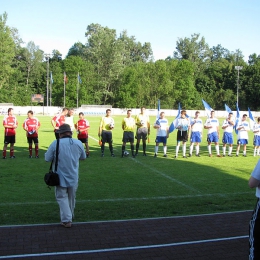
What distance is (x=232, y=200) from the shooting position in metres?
8.80

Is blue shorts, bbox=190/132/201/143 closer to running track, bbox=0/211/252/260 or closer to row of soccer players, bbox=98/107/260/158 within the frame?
row of soccer players, bbox=98/107/260/158

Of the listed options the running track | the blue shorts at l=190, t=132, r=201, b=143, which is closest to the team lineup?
the blue shorts at l=190, t=132, r=201, b=143

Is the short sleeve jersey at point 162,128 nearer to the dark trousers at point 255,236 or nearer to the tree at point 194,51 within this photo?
the dark trousers at point 255,236

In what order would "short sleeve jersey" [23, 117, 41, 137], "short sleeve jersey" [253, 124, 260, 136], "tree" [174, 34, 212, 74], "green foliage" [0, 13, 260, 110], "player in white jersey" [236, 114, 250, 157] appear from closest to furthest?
"short sleeve jersey" [23, 117, 41, 137]
"short sleeve jersey" [253, 124, 260, 136]
"player in white jersey" [236, 114, 250, 157]
"green foliage" [0, 13, 260, 110]
"tree" [174, 34, 212, 74]

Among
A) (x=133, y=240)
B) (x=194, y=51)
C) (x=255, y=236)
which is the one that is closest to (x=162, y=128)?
(x=133, y=240)

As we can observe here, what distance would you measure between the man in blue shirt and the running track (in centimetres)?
30

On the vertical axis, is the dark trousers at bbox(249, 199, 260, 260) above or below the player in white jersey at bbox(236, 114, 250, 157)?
below

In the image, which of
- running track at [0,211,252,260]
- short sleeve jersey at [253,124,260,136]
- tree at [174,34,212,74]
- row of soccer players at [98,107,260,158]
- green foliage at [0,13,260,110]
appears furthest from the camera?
tree at [174,34,212,74]

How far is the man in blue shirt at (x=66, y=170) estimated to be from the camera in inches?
260

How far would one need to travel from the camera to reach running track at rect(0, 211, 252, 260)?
541cm

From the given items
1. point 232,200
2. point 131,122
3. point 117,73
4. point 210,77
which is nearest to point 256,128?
point 131,122

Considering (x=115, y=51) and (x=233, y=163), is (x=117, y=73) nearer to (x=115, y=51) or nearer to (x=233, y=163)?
(x=115, y=51)

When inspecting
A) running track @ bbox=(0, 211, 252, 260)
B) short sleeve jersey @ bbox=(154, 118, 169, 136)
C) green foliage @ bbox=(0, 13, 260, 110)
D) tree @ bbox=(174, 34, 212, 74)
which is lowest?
running track @ bbox=(0, 211, 252, 260)

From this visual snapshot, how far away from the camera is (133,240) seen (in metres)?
5.98
